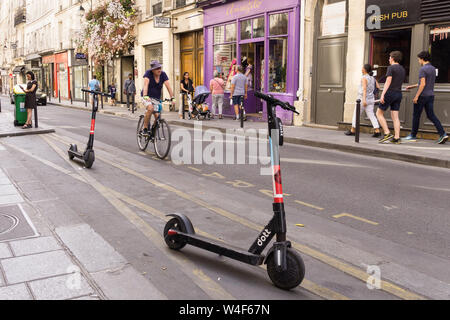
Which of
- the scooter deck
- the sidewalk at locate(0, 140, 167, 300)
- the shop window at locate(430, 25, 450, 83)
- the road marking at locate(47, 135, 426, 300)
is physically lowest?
the road marking at locate(47, 135, 426, 300)

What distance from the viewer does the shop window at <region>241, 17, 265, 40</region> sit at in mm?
17314

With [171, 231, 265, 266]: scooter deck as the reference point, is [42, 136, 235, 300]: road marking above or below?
below

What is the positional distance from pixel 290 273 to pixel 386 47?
36.3ft

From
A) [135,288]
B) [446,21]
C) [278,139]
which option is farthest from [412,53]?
[135,288]

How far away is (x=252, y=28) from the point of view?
17844 millimetres

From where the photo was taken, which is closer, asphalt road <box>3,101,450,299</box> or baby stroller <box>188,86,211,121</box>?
asphalt road <box>3,101,450,299</box>

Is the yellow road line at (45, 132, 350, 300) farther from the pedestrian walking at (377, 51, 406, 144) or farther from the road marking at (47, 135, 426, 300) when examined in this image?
the pedestrian walking at (377, 51, 406, 144)

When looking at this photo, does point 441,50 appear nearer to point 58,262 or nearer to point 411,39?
point 411,39

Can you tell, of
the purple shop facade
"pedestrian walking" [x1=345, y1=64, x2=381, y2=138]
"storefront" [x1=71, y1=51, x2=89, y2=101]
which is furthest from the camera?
"storefront" [x1=71, y1=51, x2=89, y2=101]

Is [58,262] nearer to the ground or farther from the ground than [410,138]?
nearer to the ground

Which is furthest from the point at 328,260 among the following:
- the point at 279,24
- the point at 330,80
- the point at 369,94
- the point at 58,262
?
the point at 279,24

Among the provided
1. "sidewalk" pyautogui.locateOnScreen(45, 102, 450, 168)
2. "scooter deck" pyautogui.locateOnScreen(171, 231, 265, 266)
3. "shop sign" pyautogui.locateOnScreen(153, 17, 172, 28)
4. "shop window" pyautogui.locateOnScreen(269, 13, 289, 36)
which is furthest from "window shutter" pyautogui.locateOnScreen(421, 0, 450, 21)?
"shop sign" pyautogui.locateOnScreen(153, 17, 172, 28)

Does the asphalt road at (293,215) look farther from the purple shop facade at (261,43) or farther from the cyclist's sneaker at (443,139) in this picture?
the purple shop facade at (261,43)
